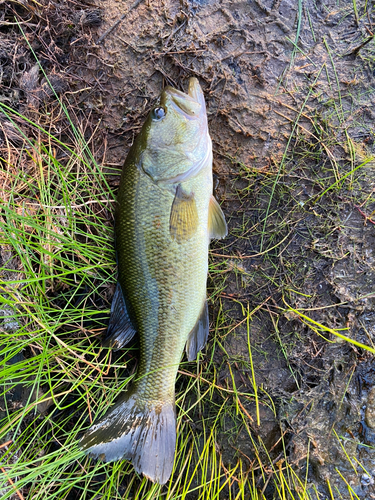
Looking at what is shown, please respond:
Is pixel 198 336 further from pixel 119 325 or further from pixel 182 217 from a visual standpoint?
pixel 182 217

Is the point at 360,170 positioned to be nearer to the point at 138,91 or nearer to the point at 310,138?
the point at 310,138

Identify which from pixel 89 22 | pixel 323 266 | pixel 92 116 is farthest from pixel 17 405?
pixel 89 22

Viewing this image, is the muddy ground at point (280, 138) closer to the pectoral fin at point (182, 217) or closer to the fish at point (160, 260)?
the fish at point (160, 260)

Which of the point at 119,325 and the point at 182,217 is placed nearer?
the point at 182,217

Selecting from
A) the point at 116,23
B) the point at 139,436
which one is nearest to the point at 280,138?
the point at 116,23

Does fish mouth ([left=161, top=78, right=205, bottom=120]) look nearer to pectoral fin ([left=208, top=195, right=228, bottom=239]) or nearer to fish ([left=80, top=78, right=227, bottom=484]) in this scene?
fish ([left=80, top=78, right=227, bottom=484])

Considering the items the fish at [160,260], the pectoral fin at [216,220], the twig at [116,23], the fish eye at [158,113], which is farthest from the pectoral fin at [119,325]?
the twig at [116,23]

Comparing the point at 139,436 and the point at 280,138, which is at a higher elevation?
the point at 280,138
